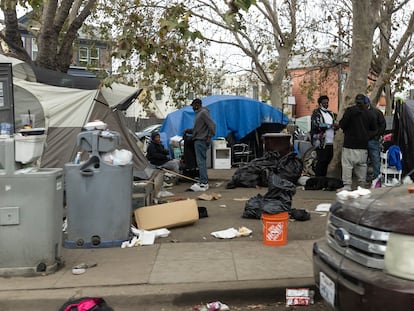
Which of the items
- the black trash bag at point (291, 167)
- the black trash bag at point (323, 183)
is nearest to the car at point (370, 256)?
the black trash bag at point (291, 167)

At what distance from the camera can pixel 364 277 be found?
280 cm

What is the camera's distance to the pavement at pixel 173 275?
442 centimetres

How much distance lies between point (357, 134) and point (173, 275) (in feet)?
17.9

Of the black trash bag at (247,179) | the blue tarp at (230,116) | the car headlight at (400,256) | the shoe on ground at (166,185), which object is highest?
the blue tarp at (230,116)

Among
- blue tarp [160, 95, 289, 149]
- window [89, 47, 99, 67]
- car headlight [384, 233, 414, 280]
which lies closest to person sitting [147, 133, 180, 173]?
blue tarp [160, 95, 289, 149]

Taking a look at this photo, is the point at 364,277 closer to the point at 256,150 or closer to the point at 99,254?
the point at 99,254

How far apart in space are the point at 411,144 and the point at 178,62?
463 cm

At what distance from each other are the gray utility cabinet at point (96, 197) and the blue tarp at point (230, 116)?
33.7ft

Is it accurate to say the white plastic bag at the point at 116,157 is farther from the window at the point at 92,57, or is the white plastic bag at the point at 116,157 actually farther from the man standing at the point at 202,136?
the window at the point at 92,57

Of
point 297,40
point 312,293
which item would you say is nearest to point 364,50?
point 312,293

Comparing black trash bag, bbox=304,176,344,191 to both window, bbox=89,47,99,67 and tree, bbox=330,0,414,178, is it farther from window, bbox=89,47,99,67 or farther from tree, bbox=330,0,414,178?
window, bbox=89,47,99,67

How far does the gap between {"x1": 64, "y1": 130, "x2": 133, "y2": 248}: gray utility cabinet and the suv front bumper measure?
3.21 metres

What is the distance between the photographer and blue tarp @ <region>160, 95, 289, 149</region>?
16.1 m

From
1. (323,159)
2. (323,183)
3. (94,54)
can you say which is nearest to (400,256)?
(323,183)
